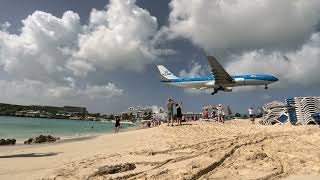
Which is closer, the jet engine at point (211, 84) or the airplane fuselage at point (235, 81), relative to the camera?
the airplane fuselage at point (235, 81)

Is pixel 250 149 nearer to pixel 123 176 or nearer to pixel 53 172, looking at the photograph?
pixel 123 176

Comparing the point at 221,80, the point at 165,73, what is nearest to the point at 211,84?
the point at 221,80

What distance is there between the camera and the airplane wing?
39.7m

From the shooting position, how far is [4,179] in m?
6.44

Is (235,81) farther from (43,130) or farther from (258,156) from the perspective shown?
(258,156)

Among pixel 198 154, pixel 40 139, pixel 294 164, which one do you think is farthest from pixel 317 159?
pixel 40 139

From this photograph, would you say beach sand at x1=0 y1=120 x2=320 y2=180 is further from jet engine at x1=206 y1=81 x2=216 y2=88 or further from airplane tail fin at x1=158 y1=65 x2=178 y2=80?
airplane tail fin at x1=158 y1=65 x2=178 y2=80

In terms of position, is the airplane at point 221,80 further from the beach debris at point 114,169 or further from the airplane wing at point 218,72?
the beach debris at point 114,169

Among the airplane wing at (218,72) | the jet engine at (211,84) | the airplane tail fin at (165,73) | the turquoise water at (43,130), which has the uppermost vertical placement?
the airplane tail fin at (165,73)

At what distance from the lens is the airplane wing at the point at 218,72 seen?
3972 centimetres

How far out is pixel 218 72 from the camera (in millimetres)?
40156

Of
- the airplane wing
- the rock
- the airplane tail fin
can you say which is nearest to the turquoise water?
the airplane tail fin

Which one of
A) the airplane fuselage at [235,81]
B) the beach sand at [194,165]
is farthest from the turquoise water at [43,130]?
the beach sand at [194,165]

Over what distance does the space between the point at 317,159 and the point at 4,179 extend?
7.36 meters
